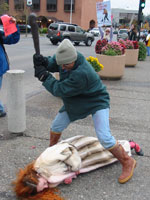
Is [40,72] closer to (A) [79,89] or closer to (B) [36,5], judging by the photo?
(A) [79,89]

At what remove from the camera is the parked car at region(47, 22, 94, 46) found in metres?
24.2

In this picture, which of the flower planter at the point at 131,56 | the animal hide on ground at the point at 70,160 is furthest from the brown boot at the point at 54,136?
the flower planter at the point at 131,56

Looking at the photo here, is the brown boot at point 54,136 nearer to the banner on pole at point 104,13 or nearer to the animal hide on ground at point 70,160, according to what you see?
the animal hide on ground at point 70,160

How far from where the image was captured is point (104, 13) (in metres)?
11.0

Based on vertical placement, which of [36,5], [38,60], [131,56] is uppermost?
[36,5]

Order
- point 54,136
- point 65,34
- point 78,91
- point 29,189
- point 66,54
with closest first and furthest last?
point 29,189 < point 66,54 < point 78,91 < point 54,136 < point 65,34

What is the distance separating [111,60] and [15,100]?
213 inches

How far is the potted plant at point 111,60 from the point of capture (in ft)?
28.5

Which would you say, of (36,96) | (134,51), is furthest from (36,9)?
(36,96)

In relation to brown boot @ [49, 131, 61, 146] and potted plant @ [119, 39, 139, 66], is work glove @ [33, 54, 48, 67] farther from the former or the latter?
potted plant @ [119, 39, 139, 66]

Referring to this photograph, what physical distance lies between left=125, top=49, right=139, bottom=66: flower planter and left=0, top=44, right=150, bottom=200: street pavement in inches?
210

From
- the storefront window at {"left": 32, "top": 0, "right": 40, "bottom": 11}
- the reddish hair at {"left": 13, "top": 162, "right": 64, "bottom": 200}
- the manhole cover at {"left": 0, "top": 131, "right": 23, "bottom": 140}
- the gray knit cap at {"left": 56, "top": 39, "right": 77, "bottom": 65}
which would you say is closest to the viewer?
the reddish hair at {"left": 13, "top": 162, "right": 64, "bottom": 200}

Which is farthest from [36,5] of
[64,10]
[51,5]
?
[64,10]

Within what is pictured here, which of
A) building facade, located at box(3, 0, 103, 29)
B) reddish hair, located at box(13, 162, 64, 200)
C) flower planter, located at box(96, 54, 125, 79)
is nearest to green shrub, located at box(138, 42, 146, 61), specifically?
flower planter, located at box(96, 54, 125, 79)
